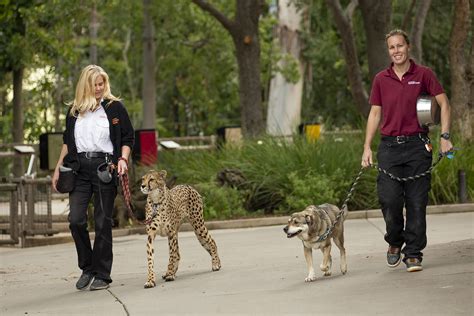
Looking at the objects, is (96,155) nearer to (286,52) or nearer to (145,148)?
(145,148)

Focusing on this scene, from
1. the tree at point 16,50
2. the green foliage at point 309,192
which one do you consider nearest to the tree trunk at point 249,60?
the tree at point 16,50

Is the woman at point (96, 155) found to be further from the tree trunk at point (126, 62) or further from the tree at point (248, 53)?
the tree trunk at point (126, 62)

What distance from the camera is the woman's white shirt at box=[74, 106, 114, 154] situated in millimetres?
12008

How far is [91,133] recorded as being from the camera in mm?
12008

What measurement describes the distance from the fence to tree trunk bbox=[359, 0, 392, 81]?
27.5ft

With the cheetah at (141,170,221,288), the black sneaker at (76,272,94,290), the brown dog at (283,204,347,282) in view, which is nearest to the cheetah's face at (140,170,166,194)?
the cheetah at (141,170,221,288)

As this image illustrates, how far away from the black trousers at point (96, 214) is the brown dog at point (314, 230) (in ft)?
6.02

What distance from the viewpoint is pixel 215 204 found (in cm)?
2017

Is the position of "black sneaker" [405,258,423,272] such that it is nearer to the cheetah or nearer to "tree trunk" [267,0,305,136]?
the cheetah

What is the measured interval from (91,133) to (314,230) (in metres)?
2.31

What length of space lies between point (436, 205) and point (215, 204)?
3.42 meters

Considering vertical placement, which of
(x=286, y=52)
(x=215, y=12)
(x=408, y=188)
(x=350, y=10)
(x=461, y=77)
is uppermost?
(x=350, y=10)

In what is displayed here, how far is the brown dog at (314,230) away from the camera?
11.2 meters

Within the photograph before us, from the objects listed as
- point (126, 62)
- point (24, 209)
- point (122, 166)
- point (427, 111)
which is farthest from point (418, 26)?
point (126, 62)
